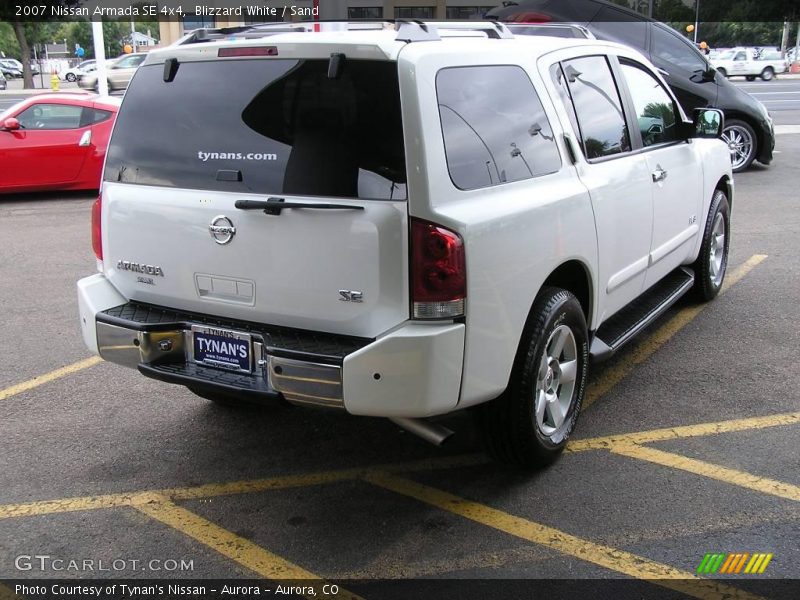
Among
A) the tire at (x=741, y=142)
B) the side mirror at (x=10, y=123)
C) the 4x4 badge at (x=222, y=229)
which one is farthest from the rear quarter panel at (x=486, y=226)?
the tire at (x=741, y=142)

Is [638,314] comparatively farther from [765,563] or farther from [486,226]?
[486,226]

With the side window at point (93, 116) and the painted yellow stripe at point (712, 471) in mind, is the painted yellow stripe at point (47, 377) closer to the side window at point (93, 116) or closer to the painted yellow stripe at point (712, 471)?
the painted yellow stripe at point (712, 471)

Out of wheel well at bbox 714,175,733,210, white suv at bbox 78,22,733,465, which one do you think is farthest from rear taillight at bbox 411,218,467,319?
wheel well at bbox 714,175,733,210

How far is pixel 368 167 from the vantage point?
2977 millimetres

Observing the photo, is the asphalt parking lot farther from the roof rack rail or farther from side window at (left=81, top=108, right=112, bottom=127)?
side window at (left=81, top=108, right=112, bottom=127)

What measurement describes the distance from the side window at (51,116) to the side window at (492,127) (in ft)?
29.6

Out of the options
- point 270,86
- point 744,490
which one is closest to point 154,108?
point 270,86

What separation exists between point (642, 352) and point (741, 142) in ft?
28.2

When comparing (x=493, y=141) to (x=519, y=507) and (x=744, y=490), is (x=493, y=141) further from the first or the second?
(x=744, y=490)

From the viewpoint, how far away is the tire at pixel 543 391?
3.41 metres

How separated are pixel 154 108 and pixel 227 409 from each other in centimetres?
179

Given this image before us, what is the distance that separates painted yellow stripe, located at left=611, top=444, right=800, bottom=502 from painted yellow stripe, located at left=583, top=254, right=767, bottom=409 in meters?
0.59

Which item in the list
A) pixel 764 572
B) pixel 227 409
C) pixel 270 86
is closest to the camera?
pixel 764 572

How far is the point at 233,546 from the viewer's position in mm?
3195
